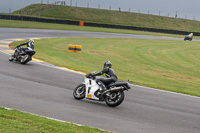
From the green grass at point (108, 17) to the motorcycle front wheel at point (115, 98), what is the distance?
62040 millimetres

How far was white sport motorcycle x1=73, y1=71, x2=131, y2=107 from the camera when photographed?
10945 mm

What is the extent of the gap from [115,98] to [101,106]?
55 centimetres

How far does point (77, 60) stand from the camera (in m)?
23.7

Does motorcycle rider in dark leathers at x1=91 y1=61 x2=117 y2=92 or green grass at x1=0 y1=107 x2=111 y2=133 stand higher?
motorcycle rider in dark leathers at x1=91 y1=61 x2=117 y2=92

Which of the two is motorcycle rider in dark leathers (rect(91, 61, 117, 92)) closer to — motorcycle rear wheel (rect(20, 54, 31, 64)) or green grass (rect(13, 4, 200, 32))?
motorcycle rear wheel (rect(20, 54, 31, 64))

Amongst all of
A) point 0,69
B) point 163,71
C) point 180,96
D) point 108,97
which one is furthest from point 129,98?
point 163,71

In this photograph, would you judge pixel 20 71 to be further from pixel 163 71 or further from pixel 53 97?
pixel 163 71

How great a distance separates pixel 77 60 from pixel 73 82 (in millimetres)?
8915

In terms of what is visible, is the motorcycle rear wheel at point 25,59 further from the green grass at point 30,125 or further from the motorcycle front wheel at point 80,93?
the green grass at point 30,125

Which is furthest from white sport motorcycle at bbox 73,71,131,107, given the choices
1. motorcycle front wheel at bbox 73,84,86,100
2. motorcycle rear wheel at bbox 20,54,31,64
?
motorcycle rear wheel at bbox 20,54,31,64

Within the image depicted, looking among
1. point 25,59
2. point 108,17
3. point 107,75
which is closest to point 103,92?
point 107,75

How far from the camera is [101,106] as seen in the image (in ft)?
36.7

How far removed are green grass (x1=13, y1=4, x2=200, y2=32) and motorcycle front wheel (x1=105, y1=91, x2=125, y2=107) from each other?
62.0 m

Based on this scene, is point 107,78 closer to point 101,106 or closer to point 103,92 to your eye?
point 103,92
